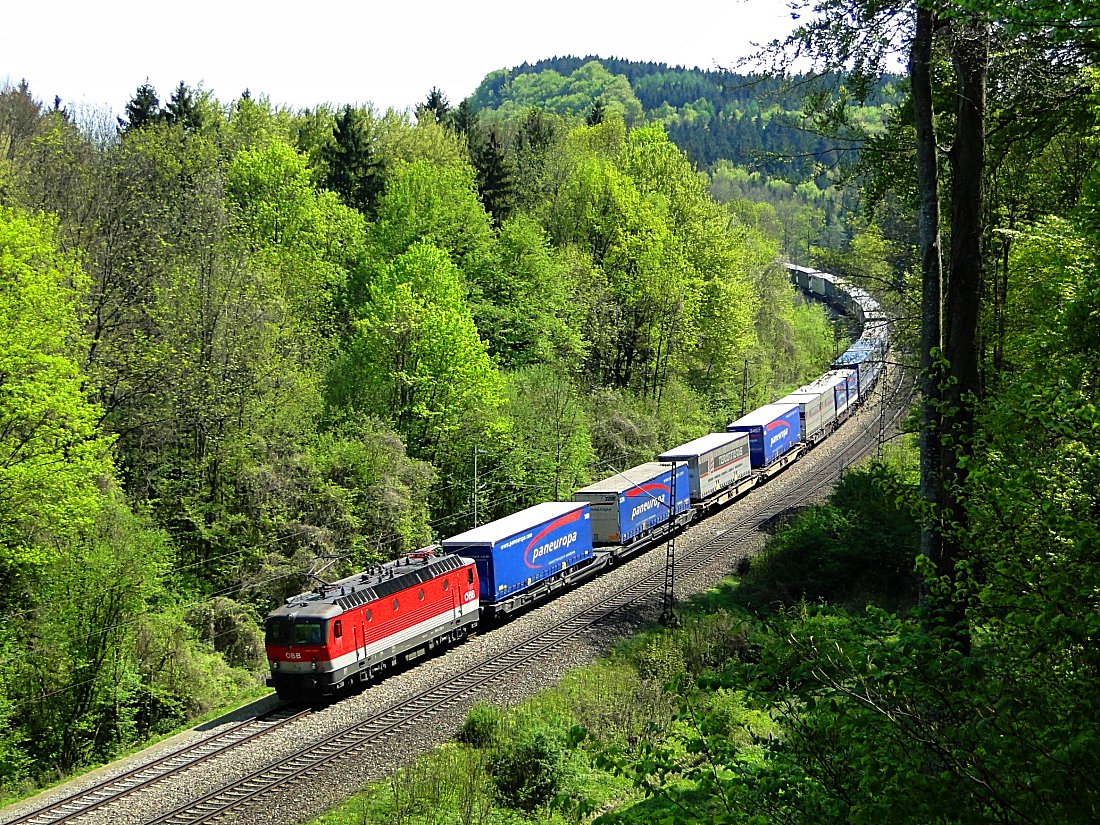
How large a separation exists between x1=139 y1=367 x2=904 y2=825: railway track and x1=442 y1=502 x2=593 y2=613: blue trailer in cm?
189

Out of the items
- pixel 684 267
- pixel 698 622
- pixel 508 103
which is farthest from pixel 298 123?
pixel 508 103

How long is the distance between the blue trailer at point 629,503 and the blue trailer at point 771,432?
9380 millimetres

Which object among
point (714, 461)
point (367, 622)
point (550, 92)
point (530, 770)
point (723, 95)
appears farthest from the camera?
point (550, 92)

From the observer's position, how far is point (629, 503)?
39188 mm

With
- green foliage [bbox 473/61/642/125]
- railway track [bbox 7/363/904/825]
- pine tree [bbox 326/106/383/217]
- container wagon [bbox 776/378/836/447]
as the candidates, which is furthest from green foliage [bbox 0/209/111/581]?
green foliage [bbox 473/61/642/125]

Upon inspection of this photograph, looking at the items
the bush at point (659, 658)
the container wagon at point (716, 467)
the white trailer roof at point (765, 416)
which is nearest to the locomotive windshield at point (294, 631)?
the bush at point (659, 658)

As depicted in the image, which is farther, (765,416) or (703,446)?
Answer: (765,416)

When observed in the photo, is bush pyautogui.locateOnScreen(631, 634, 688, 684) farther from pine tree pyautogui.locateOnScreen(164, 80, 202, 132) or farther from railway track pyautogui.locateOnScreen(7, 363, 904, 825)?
pine tree pyautogui.locateOnScreen(164, 80, 202, 132)

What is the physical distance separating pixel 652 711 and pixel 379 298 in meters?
24.5

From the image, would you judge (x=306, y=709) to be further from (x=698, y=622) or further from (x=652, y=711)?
(x=698, y=622)

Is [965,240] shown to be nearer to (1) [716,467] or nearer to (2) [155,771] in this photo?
(2) [155,771]

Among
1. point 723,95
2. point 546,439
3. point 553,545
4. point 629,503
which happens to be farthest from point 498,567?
point 723,95

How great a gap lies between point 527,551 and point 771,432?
2322 centimetres

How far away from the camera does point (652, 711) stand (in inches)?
922
